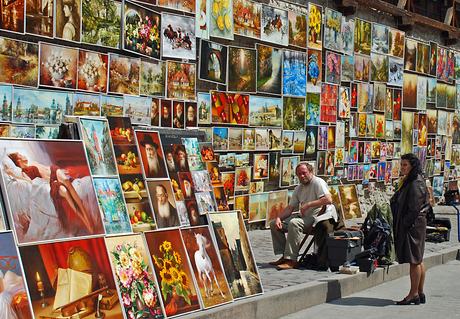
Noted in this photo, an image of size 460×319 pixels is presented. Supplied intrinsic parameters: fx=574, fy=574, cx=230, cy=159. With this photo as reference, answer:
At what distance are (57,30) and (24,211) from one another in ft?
13.1

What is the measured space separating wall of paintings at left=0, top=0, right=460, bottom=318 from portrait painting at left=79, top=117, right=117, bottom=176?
0.04ft

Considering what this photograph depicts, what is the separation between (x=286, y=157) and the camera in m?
11.2

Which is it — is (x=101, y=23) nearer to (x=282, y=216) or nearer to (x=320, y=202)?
(x=282, y=216)

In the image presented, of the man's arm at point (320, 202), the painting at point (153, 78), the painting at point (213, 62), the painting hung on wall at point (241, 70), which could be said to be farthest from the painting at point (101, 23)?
the man's arm at point (320, 202)

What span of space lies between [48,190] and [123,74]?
4.36m

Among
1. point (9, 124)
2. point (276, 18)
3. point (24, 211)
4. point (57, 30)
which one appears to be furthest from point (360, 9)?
point (24, 211)

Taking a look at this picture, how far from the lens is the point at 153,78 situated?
844 centimetres

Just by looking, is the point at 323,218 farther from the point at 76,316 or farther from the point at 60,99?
the point at 76,316

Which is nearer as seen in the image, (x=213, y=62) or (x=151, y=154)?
(x=151, y=154)

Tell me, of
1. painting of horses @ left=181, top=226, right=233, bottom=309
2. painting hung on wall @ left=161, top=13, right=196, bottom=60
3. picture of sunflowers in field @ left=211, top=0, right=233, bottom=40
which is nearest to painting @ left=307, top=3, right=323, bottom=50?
picture of sunflowers in field @ left=211, top=0, right=233, bottom=40

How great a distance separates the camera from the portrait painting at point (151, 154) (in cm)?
458

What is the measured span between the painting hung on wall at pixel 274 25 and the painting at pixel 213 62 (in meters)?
1.14

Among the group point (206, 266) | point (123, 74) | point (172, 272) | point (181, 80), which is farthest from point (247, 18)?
point (172, 272)

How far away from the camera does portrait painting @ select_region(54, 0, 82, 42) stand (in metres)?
6.98
